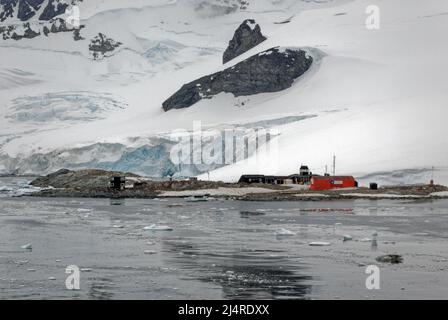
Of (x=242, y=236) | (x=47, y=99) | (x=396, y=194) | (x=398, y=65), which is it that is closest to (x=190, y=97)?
(x=47, y=99)

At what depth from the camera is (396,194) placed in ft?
255

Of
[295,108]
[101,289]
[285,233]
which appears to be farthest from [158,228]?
[295,108]

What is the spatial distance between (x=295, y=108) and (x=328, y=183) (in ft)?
180

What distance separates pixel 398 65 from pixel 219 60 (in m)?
57.0

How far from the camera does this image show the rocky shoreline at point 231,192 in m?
75.9

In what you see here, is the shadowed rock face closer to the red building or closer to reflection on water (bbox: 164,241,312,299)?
the red building

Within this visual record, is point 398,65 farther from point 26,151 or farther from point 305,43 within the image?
point 26,151

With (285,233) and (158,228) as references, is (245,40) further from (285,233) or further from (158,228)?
(285,233)

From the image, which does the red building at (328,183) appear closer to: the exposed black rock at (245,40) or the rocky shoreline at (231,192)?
the rocky shoreline at (231,192)

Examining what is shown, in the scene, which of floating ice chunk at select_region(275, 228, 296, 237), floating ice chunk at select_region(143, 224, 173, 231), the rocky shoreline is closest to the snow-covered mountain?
the rocky shoreline

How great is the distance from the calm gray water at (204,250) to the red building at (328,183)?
24.8 metres

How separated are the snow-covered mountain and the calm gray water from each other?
40.1 meters

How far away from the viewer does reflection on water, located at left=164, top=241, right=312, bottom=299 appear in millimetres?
23609

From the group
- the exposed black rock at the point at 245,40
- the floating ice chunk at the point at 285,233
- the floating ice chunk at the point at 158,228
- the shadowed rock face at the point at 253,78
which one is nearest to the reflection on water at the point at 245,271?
the floating ice chunk at the point at 285,233
